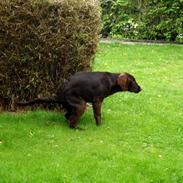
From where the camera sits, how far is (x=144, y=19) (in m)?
22.2

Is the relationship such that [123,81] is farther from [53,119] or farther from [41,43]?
[41,43]

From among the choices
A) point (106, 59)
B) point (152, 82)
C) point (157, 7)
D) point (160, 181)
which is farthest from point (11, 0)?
point (157, 7)

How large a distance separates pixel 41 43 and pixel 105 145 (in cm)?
231

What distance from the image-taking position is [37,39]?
31.8ft

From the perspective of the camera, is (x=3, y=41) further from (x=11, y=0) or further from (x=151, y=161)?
(x=151, y=161)

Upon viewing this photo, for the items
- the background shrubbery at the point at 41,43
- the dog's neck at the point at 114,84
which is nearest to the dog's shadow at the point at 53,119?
the background shrubbery at the point at 41,43

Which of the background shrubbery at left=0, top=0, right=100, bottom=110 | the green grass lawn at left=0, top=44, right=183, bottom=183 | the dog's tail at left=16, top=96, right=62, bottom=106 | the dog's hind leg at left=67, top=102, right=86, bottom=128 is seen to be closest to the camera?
the green grass lawn at left=0, top=44, right=183, bottom=183

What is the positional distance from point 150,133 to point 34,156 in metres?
2.21

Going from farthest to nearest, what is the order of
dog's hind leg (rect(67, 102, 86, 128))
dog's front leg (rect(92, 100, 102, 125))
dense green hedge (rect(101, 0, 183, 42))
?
dense green hedge (rect(101, 0, 183, 42)), dog's front leg (rect(92, 100, 102, 125)), dog's hind leg (rect(67, 102, 86, 128))

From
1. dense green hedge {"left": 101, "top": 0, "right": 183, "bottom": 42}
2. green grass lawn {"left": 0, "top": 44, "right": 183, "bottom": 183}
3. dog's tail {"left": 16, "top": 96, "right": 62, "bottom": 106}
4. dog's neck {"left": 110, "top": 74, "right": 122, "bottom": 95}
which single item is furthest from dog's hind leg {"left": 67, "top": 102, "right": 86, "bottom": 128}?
dense green hedge {"left": 101, "top": 0, "right": 183, "bottom": 42}

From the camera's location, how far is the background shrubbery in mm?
9609

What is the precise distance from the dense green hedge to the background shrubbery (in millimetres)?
11672

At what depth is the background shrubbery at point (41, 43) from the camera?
31.5ft

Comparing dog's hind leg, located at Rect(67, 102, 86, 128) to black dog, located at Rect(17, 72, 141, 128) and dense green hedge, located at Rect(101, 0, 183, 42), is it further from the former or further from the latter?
dense green hedge, located at Rect(101, 0, 183, 42)
